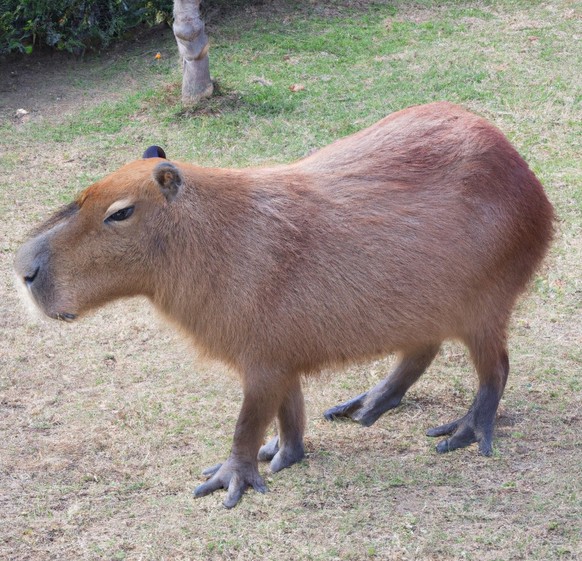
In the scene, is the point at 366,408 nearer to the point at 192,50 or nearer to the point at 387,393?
the point at 387,393

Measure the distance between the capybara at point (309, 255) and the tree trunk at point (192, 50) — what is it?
12.5ft

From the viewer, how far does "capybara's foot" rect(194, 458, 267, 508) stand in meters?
3.79

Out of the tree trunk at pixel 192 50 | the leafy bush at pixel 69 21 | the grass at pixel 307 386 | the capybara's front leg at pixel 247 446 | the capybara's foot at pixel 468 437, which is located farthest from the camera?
the leafy bush at pixel 69 21

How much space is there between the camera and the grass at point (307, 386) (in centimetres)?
350

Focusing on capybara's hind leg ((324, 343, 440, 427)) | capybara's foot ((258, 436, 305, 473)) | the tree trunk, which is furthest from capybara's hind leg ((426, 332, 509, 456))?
the tree trunk

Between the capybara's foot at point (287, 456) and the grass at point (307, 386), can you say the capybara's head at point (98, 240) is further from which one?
the capybara's foot at point (287, 456)

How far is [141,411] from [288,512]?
3.83 feet

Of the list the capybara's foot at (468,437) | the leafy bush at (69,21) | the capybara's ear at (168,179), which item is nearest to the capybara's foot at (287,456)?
the capybara's foot at (468,437)

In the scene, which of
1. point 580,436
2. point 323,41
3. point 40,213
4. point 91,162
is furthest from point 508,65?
point 580,436

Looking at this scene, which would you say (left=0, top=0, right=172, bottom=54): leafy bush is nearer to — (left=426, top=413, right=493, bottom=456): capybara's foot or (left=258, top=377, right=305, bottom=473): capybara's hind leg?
(left=258, top=377, right=305, bottom=473): capybara's hind leg

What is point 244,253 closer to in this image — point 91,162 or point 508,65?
point 91,162

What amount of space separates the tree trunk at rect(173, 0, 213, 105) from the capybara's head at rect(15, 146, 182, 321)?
4216 mm

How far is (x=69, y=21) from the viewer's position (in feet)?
30.6

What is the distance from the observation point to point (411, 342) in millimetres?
3959
